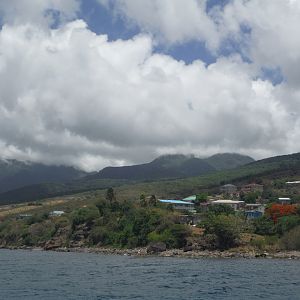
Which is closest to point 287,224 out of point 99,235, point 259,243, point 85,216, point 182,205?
point 259,243

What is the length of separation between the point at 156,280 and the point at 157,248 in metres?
55.2

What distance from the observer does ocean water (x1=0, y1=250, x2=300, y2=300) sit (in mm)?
59656

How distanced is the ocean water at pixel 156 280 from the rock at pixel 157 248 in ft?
86.7

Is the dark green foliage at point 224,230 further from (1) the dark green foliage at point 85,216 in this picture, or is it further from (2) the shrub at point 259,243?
(1) the dark green foliage at point 85,216

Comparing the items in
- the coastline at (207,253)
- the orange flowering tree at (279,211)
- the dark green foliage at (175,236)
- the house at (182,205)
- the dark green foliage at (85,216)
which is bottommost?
the coastline at (207,253)

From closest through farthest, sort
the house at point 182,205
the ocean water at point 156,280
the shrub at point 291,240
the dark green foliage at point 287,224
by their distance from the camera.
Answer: the ocean water at point 156,280
the shrub at point 291,240
the dark green foliage at point 287,224
the house at point 182,205

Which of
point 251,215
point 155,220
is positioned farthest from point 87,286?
point 251,215

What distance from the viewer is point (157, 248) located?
127 m

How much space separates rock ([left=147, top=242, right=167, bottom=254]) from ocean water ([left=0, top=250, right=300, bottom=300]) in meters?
26.4

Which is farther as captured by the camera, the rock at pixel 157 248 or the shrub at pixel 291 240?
the rock at pixel 157 248

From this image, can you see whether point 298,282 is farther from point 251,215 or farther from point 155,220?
point 251,215

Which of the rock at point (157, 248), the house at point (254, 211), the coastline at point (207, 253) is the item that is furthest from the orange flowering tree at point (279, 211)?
the rock at point (157, 248)

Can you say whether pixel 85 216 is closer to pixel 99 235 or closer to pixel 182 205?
pixel 99 235

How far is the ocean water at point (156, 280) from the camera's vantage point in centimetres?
5966
